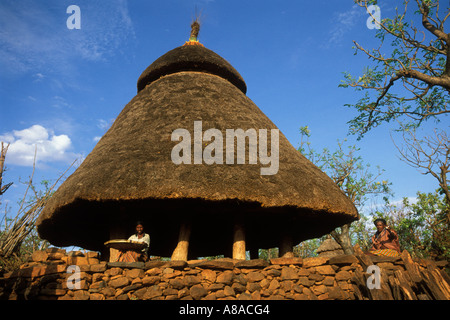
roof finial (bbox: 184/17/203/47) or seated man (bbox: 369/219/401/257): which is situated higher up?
roof finial (bbox: 184/17/203/47)

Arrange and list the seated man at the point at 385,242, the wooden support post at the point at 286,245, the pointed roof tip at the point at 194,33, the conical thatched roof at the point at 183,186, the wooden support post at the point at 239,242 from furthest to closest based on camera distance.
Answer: the pointed roof tip at the point at 194,33 < the wooden support post at the point at 286,245 < the wooden support post at the point at 239,242 < the seated man at the point at 385,242 < the conical thatched roof at the point at 183,186

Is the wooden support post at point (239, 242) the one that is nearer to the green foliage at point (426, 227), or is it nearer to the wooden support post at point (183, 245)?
the wooden support post at point (183, 245)

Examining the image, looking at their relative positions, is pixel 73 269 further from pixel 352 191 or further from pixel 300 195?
pixel 352 191

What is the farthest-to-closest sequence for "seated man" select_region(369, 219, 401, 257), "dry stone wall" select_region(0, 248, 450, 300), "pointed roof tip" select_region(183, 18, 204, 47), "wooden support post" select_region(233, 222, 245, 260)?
"pointed roof tip" select_region(183, 18, 204, 47), "wooden support post" select_region(233, 222, 245, 260), "seated man" select_region(369, 219, 401, 257), "dry stone wall" select_region(0, 248, 450, 300)

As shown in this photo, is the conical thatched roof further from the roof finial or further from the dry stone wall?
the roof finial

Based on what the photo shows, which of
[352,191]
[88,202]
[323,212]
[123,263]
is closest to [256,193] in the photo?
[323,212]

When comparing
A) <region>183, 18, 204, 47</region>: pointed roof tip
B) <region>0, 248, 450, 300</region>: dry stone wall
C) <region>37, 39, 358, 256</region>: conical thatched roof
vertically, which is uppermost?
<region>183, 18, 204, 47</region>: pointed roof tip

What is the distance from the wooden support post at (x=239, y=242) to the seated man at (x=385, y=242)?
2.71 meters

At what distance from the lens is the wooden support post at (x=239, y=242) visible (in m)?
6.24

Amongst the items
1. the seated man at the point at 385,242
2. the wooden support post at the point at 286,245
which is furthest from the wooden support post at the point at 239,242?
the seated man at the point at 385,242

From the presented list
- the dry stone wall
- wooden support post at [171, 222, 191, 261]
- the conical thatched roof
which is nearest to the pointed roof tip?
the conical thatched roof

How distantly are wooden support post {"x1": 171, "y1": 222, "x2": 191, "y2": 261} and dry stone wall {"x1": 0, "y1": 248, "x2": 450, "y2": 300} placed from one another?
0.72 m

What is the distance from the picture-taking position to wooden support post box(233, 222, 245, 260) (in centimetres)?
624
